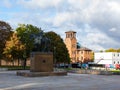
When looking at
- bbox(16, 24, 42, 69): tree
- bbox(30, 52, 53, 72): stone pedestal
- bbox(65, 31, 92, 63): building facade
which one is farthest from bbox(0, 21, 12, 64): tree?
bbox(65, 31, 92, 63): building facade

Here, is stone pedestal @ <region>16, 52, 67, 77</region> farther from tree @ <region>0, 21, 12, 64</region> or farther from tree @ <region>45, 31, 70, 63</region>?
tree @ <region>45, 31, 70, 63</region>

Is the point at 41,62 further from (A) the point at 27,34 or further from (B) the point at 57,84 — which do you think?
(A) the point at 27,34

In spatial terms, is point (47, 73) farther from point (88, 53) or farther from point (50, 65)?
point (88, 53)

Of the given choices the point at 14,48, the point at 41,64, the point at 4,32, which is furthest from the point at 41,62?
the point at 4,32

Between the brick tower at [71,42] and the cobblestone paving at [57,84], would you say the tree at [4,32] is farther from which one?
the brick tower at [71,42]

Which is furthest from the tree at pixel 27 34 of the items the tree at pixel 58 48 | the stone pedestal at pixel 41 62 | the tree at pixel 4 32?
the stone pedestal at pixel 41 62

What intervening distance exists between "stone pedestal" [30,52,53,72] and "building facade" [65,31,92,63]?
110 metres

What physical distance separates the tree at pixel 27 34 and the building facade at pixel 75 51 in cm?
7198

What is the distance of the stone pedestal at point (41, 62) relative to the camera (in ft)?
128

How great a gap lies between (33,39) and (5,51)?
25.4ft

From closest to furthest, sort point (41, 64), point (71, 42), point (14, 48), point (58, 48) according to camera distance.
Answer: point (41, 64), point (14, 48), point (58, 48), point (71, 42)

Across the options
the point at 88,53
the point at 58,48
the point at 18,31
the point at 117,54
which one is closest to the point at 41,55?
the point at 18,31

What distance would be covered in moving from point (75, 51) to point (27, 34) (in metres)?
78.6

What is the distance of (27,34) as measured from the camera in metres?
76.9
